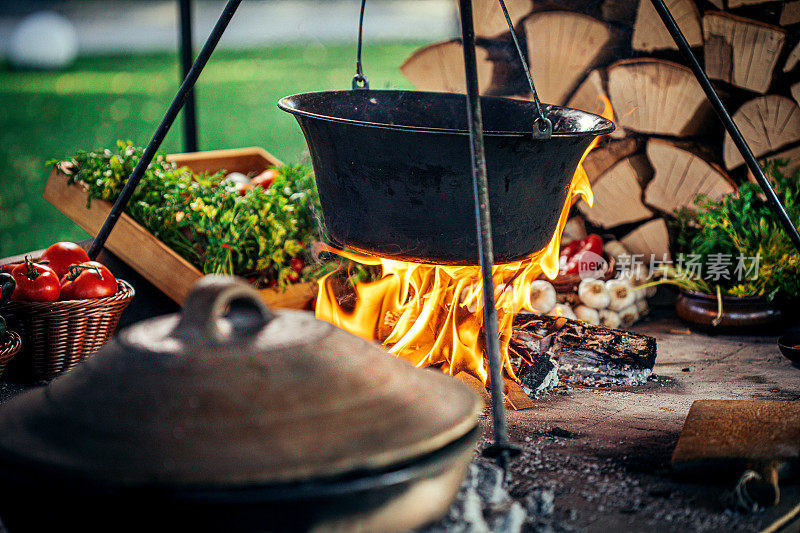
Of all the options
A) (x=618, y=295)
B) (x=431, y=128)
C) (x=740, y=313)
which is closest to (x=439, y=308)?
(x=431, y=128)

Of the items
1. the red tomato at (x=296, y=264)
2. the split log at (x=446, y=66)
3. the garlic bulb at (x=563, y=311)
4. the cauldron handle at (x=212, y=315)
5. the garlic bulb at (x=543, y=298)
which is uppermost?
the split log at (x=446, y=66)

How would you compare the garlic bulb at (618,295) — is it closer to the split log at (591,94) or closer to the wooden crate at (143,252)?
the split log at (591,94)

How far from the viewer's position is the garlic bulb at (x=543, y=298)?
3.65 m

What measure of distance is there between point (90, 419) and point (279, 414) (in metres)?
0.34

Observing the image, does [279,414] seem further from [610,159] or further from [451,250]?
[610,159]

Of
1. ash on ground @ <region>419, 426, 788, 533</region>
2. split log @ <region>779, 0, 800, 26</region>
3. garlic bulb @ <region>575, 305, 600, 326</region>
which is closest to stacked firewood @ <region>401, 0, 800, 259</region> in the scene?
split log @ <region>779, 0, 800, 26</region>

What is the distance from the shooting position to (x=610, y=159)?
4.05 m

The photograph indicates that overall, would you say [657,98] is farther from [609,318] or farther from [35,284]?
[35,284]

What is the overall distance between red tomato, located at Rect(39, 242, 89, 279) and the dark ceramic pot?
2.62 meters

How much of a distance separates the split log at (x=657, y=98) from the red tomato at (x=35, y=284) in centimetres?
270

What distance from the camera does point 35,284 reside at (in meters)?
2.82

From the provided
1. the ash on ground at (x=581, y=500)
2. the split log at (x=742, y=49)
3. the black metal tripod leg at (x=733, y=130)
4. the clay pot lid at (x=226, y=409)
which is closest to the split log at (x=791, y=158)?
the split log at (x=742, y=49)

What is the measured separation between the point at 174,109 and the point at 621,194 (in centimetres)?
232

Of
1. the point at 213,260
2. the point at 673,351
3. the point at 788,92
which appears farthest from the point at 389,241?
the point at 788,92
